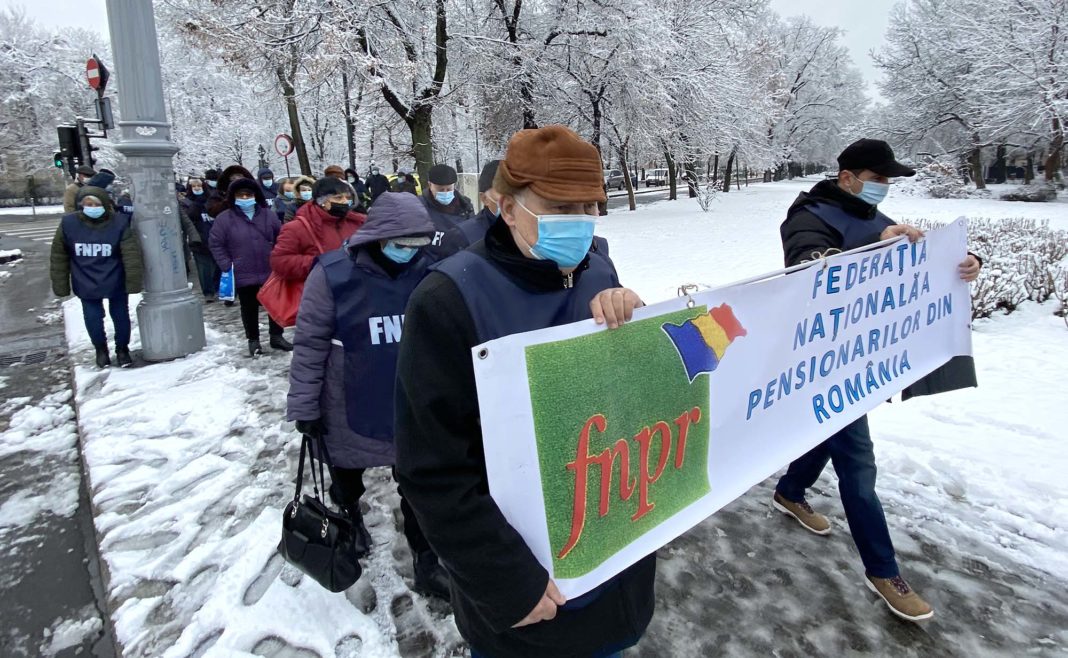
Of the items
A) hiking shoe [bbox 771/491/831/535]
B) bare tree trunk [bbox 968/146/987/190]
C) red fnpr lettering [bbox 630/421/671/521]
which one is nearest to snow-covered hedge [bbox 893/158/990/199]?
bare tree trunk [bbox 968/146/987/190]

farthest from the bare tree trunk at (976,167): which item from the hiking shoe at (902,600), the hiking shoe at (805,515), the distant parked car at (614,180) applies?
the hiking shoe at (902,600)

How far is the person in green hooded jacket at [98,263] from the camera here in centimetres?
612

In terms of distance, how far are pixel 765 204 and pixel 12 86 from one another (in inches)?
1960

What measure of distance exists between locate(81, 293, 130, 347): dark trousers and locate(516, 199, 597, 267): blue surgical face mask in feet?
21.9

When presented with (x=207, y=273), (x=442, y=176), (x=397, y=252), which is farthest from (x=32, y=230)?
(x=397, y=252)

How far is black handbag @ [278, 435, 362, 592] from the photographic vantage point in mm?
2502

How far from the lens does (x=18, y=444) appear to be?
4.84m

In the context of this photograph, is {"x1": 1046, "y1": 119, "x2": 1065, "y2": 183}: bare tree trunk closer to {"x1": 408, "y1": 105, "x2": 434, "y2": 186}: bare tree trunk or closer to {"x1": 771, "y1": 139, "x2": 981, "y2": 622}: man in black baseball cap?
{"x1": 408, "y1": 105, "x2": 434, "y2": 186}: bare tree trunk

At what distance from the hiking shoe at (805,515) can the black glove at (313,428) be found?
264 cm

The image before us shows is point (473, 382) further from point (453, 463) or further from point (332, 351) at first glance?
point (332, 351)

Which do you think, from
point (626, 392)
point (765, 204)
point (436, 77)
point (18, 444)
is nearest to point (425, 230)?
point (626, 392)

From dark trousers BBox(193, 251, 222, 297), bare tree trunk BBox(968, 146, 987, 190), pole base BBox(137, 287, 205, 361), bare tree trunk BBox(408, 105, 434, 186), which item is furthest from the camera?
bare tree trunk BBox(968, 146, 987, 190)

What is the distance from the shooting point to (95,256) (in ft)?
20.5

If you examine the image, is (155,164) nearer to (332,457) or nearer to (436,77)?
(332,457)
